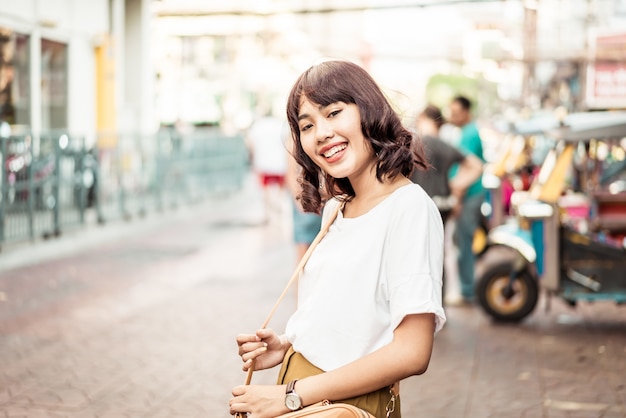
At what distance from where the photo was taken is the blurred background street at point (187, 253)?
20.0ft

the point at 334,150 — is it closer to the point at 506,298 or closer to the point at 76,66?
the point at 506,298

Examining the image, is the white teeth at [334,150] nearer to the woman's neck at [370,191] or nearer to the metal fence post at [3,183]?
the woman's neck at [370,191]

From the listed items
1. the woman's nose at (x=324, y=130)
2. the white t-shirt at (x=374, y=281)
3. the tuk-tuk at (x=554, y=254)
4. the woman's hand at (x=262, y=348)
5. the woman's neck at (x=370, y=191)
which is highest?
the woman's nose at (x=324, y=130)

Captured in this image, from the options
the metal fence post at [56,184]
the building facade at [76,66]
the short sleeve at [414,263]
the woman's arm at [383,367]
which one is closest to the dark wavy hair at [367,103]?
the short sleeve at [414,263]

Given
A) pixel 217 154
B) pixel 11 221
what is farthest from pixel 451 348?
pixel 217 154

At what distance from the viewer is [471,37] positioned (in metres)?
68.9

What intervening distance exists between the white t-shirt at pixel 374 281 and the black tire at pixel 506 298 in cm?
614

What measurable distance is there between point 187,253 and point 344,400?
10.7m

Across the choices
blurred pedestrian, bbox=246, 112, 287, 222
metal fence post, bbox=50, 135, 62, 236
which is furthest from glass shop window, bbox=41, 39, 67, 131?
metal fence post, bbox=50, 135, 62, 236

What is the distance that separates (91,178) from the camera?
13805mm

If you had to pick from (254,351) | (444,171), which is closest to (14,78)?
(444,171)

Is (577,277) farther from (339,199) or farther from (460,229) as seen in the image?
(339,199)

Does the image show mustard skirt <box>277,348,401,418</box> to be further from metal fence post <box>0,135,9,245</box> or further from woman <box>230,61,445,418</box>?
metal fence post <box>0,135,9,245</box>

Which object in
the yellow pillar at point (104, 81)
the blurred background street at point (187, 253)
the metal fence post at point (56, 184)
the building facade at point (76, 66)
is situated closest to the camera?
the blurred background street at point (187, 253)
